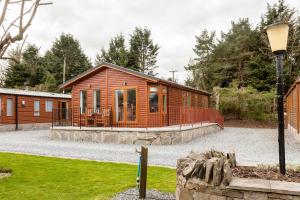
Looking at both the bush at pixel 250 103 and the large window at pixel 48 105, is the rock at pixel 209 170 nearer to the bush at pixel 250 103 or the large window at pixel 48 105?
the large window at pixel 48 105

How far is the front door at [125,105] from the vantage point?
15.0 meters

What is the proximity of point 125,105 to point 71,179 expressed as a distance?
9300 mm

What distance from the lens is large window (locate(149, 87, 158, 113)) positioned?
585 inches

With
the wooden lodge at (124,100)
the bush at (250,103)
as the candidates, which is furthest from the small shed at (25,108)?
the bush at (250,103)

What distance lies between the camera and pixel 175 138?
12352 millimetres

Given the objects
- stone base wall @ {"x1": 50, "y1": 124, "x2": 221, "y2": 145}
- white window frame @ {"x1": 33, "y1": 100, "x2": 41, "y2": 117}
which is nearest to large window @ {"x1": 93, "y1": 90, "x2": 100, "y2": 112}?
stone base wall @ {"x1": 50, "y1": 124, "x2": 221, "y2": 145}

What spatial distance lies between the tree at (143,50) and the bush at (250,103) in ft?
46.8

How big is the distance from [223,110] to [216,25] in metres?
15.6

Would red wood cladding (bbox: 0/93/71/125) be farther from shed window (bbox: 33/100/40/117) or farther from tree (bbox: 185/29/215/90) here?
tree (bbox: 185/29/215/90)

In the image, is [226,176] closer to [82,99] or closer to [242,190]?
[242,190]

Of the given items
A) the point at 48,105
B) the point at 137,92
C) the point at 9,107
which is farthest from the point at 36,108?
the point at 137,92

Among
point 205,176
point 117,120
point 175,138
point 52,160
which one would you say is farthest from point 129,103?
point 205,176

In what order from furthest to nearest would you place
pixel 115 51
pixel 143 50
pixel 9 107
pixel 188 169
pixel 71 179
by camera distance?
pixel 143 50 → pixel 115 51 → pixel 9 107 → pixel 71 179 → pixel 188 169

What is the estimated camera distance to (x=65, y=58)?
39500 millimetres
